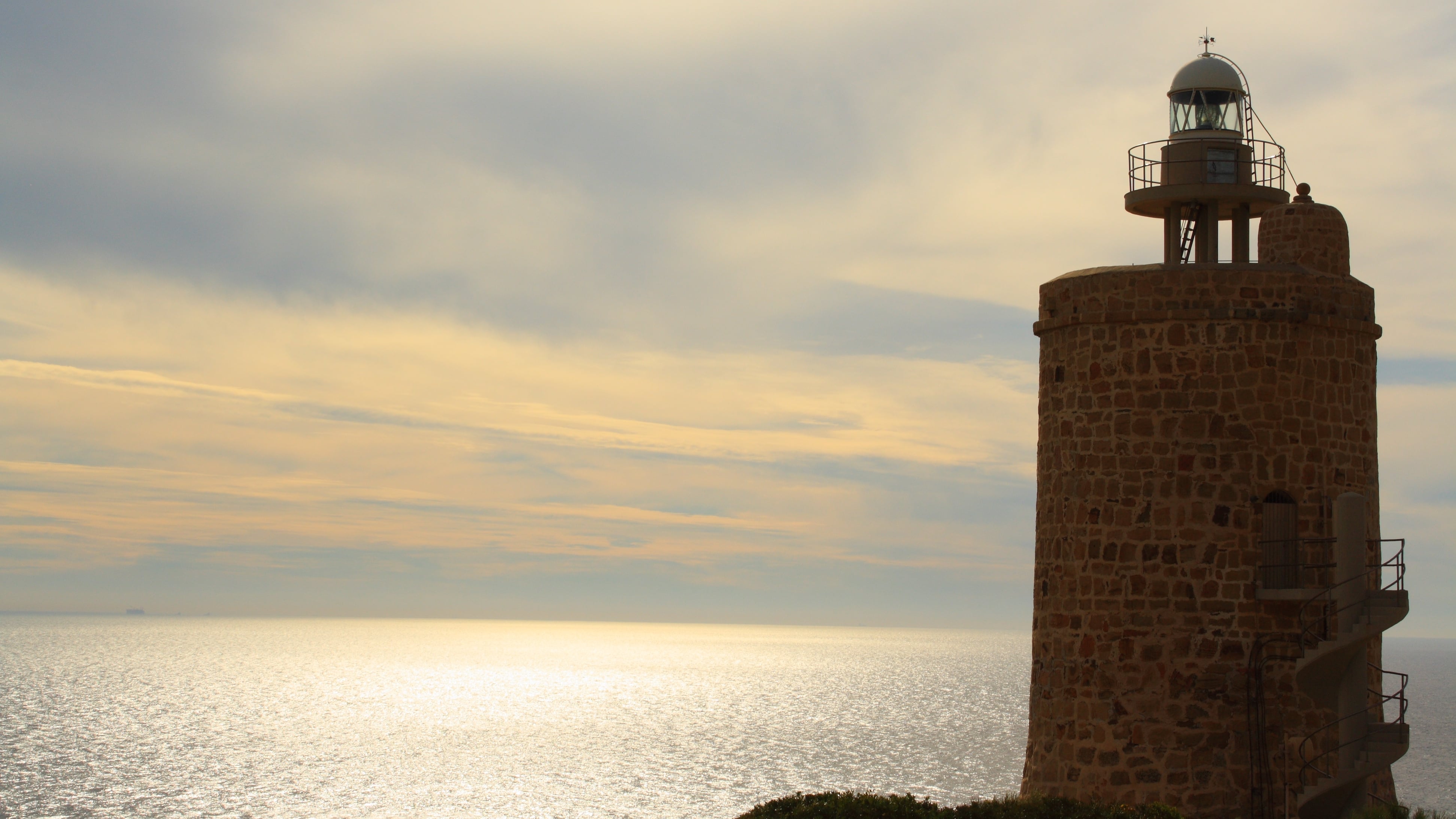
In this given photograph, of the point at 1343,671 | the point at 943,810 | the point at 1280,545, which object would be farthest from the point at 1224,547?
the point at 943,810

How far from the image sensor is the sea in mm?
52250

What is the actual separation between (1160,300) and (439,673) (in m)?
148

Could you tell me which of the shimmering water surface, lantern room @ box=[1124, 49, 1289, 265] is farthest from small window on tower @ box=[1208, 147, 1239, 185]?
the shimmering water surface

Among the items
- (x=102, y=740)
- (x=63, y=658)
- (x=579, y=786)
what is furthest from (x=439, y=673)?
(x=579, y=786)

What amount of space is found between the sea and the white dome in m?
24.9

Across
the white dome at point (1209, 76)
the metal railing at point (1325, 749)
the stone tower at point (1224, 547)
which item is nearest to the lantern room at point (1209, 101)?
the white dome at point (1209, 76)

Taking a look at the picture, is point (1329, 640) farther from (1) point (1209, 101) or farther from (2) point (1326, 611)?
(1) point (1209, 101)

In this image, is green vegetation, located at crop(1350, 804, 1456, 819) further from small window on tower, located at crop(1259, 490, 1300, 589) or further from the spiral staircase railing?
small window on tower, located at crop(1259, 490, 1300, 589)

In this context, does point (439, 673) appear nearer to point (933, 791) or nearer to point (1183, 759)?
point (933, 791)

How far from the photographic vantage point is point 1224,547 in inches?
711

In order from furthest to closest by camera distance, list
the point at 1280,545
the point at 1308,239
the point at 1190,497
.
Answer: the point at 1308,239
the point at 1190,497
the point at 1280,545

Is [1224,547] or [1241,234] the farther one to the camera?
[1241,234]

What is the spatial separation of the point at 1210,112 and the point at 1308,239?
3.37 m

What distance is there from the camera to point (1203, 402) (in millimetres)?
18250
